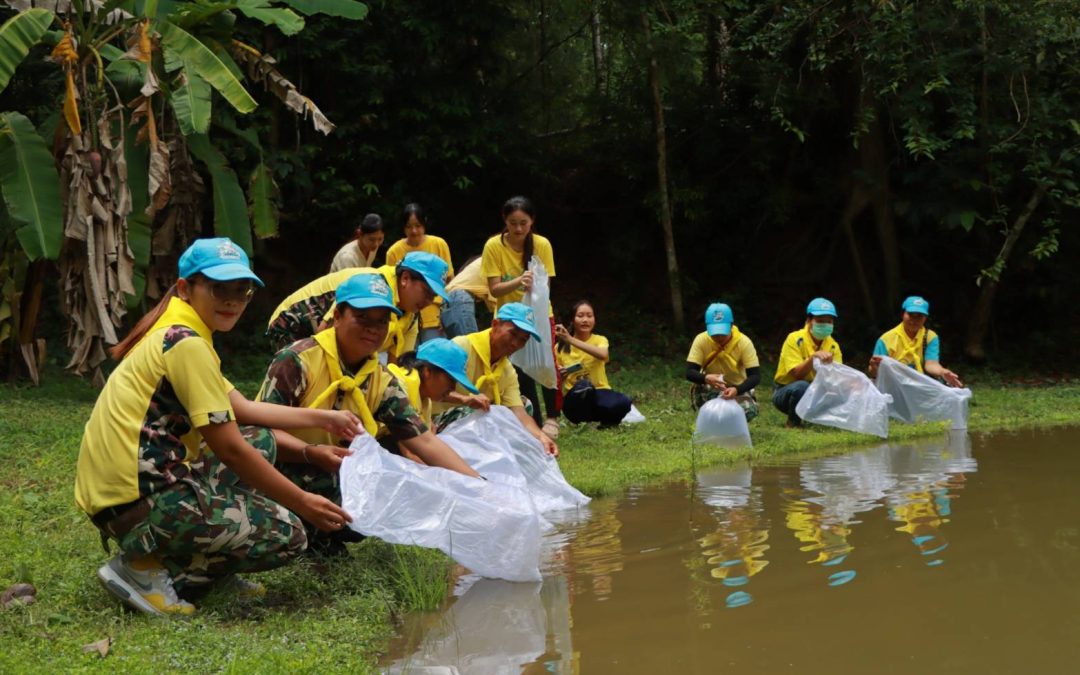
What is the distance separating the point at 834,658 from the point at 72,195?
7.88 m

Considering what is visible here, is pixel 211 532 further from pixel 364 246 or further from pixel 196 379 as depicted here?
pixel 364 246

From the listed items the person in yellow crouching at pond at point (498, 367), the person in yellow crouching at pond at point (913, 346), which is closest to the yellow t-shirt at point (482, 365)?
the person in yellow crouching at pond at point (498, 367)

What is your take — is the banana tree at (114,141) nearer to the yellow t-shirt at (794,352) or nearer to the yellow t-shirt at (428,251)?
the yellow t-shirt at (428,251)

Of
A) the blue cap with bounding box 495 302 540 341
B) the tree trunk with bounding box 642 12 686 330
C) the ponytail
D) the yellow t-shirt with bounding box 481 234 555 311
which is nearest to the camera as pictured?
the ponytail

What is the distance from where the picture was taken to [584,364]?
9.29 meters

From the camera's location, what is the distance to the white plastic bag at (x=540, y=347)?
7895 mm

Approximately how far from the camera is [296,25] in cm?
1050

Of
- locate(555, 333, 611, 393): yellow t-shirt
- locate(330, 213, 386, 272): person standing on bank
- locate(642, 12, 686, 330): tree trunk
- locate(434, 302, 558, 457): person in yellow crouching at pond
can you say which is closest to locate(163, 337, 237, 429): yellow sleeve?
locate(434, 302, 558, 457): person in yellow crouching at pond

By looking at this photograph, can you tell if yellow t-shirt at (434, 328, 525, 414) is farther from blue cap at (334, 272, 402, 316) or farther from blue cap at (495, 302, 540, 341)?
blue cap at (334, 272, 402, 316)

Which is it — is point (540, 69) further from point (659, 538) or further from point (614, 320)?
point (659, 538)

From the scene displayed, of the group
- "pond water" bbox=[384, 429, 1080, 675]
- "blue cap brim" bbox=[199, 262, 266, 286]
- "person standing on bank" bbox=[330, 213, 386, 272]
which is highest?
"person standing on bank" bbox=[330, 213, 386, 272]

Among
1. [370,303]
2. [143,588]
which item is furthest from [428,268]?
[143,588]

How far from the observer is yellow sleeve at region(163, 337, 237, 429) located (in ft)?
12.6

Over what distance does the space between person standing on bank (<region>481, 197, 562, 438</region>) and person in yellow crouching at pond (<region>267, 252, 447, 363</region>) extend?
1499 mm
